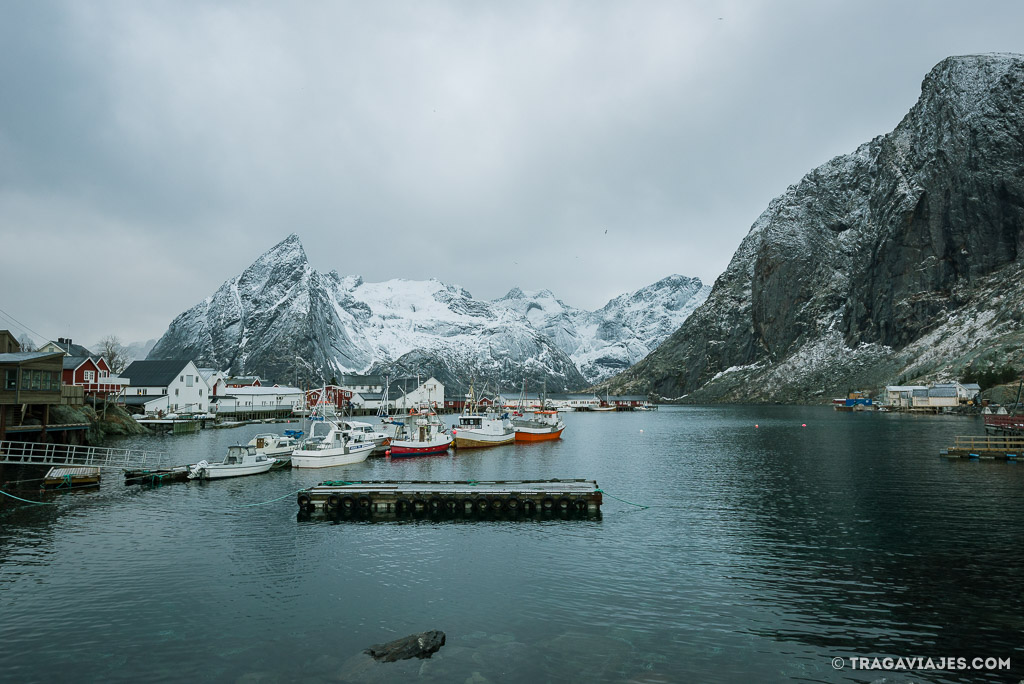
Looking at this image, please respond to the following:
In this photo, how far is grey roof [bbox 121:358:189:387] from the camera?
125 metres

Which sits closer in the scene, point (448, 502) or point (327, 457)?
Answer: point (448, 502)

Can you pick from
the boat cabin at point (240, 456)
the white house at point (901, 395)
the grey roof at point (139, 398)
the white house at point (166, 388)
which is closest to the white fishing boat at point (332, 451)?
the boat cabin at point (240, 456)

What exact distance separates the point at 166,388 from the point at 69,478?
8675 centimetres

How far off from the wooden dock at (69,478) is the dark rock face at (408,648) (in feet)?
132

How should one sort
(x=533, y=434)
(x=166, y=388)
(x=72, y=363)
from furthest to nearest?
(x=166, y=388) → (x=72, y=363) → (x=533, y=434)

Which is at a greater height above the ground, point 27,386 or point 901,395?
point 27,386

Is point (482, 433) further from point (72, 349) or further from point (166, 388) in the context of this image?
point (72, 349)

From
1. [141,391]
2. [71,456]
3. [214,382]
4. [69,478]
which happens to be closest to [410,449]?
[71,456]

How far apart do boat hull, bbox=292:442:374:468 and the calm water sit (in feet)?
52.1

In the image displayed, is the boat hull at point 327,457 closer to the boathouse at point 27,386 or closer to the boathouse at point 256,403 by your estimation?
the boathouse at point 27,386

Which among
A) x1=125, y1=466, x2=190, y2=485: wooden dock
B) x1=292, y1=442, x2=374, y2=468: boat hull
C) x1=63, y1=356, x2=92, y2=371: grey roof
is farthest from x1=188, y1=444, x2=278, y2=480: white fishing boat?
x1=63, y1=356, x2=92, y2=371: grey roof

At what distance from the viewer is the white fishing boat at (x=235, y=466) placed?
53.6 metres

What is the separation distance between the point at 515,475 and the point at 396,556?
96.9 feet

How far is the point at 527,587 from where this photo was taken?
A: 25.6 metres
